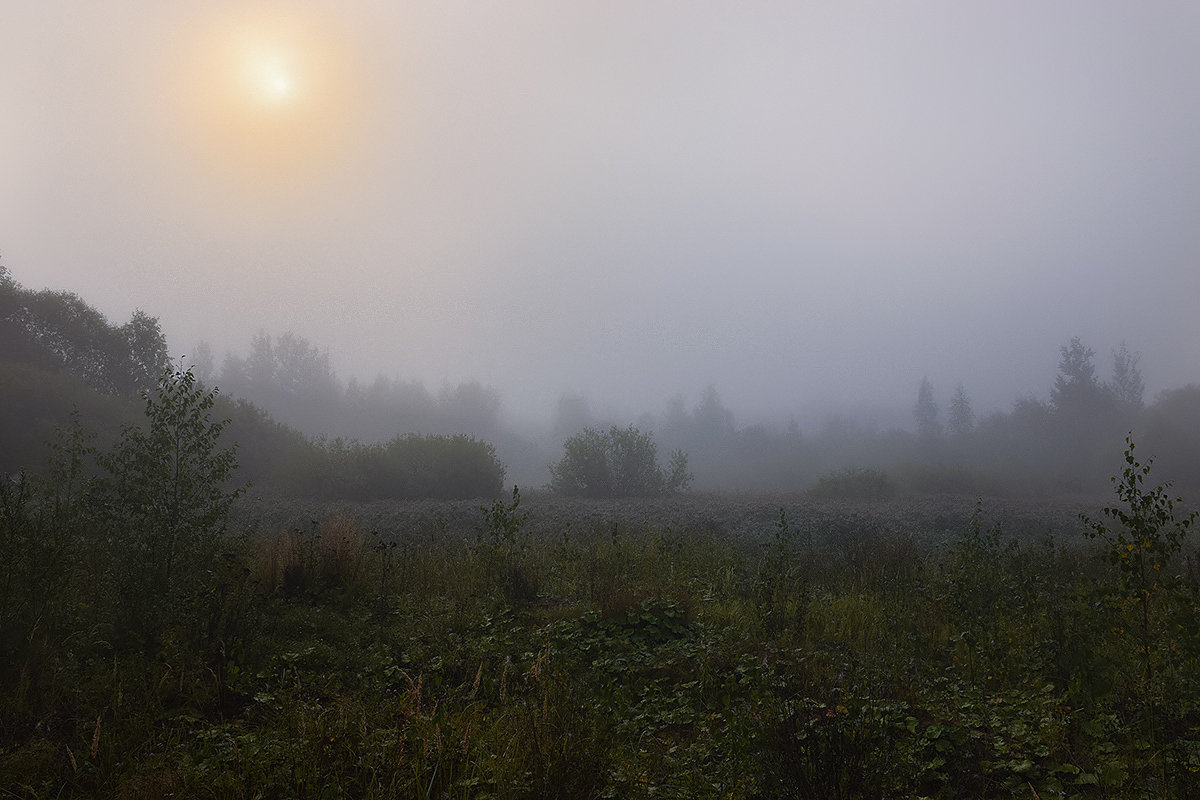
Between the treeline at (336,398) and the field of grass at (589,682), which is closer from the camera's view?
the field of grass at (589,682)

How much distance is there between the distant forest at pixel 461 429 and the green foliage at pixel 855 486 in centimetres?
43

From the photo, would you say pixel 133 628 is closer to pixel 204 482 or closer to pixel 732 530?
pixel 204 482

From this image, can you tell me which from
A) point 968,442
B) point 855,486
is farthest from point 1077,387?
point 855,486

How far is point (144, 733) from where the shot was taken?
4.28m

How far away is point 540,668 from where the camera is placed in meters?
4.32

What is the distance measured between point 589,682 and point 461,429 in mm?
59581

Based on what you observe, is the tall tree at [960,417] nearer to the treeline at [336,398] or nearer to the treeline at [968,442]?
the treeline at [968,442]

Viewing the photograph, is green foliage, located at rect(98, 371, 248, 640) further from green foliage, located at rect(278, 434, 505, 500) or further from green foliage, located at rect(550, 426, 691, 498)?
green foliage, located at rect(550, 426, 691, 498)

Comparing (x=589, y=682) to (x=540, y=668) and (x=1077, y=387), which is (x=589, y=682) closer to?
(x=540, y=668)

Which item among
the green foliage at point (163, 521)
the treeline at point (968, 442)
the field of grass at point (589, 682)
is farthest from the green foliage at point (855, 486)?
the green foliage at point (163, 521)

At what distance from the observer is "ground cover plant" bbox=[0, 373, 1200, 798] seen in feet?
11.4

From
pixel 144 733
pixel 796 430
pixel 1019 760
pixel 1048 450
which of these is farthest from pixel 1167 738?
pixel 796 430

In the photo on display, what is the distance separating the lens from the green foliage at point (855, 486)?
100 feet

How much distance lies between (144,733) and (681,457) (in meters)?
28.3
